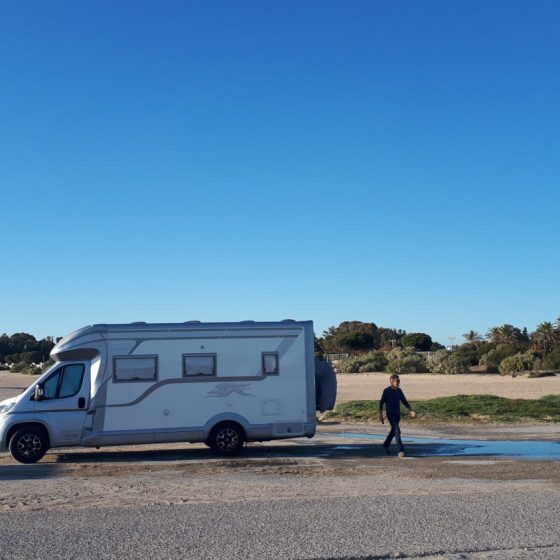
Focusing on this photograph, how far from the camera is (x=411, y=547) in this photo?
8.14 metres

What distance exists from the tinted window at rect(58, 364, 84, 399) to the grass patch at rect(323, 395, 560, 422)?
1220 cm

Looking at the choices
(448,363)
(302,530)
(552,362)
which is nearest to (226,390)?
(302,530)

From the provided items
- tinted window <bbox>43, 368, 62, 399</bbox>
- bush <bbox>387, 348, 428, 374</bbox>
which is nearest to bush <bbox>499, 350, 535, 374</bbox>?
bush <bbox>387, 348, 428, 374</bbox>

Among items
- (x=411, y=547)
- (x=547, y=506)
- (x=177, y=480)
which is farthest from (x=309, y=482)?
(x=411, y=547)

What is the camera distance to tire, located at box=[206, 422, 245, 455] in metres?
17.1

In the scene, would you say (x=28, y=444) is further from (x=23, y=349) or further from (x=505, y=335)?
(x=23, y=349)

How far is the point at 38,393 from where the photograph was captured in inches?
651

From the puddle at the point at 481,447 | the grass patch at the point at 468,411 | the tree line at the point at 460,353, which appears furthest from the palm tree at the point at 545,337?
the puddle at the point at 481,447

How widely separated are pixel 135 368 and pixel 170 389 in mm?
856

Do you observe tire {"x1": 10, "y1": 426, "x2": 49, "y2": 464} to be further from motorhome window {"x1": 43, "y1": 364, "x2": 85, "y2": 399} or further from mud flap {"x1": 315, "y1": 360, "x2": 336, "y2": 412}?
mud flap {"x1": 315, "y1": 360, "x2": 336, "y2": 412}

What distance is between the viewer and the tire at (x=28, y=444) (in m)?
16.0

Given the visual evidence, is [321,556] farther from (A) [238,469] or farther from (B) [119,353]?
(B) [119,353]

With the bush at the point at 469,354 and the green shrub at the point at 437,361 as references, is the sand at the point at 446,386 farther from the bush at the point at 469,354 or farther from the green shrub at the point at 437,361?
the bush at the point at 469,354

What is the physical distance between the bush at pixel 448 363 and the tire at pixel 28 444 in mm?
47204
